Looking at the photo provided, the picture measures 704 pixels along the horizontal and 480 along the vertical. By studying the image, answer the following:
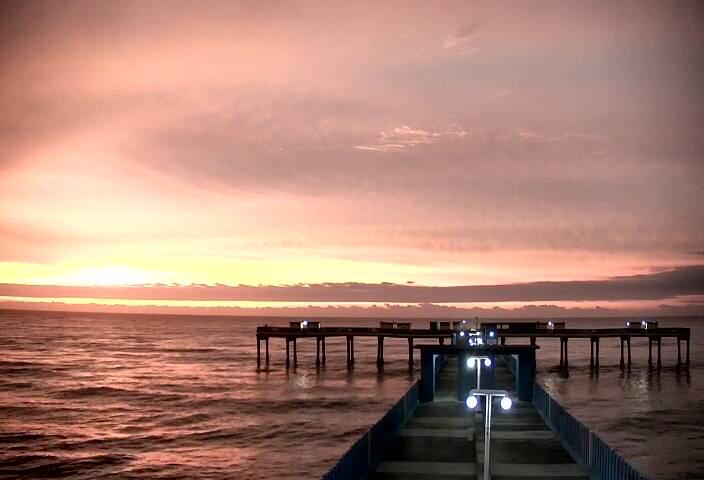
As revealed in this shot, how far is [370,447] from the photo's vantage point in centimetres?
2720

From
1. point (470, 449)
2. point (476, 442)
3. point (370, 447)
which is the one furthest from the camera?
point (476, 442)

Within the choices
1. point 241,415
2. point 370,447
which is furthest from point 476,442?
point 241,415

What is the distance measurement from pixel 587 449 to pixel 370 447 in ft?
26.7

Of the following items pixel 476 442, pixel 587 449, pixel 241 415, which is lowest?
pixel 241 415

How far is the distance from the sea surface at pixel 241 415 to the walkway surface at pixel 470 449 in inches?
339

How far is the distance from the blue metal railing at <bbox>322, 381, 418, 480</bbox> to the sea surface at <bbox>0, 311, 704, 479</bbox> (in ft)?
26.8

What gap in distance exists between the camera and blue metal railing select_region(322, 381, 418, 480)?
22.1 m

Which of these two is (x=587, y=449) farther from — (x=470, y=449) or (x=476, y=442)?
(x=476, y=442)

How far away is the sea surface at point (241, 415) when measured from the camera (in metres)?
44.7

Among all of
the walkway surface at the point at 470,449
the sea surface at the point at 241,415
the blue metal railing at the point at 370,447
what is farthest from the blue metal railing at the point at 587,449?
the sea surface at the point at 241,415

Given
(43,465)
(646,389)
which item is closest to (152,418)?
(43,465)

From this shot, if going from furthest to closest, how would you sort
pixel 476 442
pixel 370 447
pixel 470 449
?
pixel 476 442 < pixel 470 449 < pixel 370 447

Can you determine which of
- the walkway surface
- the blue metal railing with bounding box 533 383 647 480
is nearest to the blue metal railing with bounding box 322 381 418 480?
the walkway surface

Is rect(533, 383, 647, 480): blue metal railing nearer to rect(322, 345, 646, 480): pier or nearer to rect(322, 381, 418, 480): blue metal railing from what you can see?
rect(322, 345, 646, 480): pier
